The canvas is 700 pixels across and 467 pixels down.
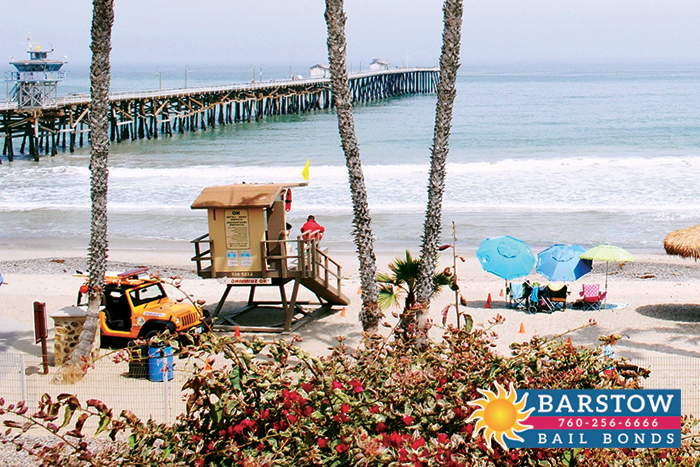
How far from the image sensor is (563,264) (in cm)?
1373

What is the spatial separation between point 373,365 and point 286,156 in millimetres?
36927

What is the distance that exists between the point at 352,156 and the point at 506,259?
12.0 ft

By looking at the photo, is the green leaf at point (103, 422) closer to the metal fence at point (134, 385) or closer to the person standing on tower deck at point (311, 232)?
the metal fence at point (134, 385)

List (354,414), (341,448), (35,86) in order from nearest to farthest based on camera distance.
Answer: (341,448)
(354,414)
(35,86)

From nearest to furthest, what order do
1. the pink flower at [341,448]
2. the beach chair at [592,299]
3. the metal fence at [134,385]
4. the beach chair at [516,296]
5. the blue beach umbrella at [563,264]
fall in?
the pink flower at [341,448] < the metal fence at [134,385] < the beach chair at [592,299] < the blue beach umbrella at [563,264] < the beach chair at [516,296]

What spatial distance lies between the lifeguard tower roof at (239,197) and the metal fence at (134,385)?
2506 mm

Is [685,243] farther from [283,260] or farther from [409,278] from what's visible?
[283,260]

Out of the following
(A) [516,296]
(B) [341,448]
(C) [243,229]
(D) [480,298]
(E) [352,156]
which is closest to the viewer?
(B) [341,448]

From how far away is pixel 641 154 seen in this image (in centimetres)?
3912

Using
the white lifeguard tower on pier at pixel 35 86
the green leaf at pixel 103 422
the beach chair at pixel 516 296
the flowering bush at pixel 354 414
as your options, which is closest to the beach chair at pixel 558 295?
the beach chair at pixel 516 296

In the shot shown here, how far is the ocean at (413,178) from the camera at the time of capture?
2295 cm

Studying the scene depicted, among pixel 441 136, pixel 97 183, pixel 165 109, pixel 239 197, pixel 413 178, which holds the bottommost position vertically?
pixel 413 178

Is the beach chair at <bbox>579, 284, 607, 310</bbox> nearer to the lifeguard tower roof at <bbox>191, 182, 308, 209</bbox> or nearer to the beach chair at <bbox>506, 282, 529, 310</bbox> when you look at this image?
the beach chair at <bbox>506, 282, 529, 310</bbox>

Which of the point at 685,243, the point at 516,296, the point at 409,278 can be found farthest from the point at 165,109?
the point at 409,278
